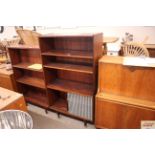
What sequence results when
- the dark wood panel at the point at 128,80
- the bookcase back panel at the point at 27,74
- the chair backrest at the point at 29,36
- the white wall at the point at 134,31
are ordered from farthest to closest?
the white wall at the point at 134,31 < the chair backrest at the point at 29,36 < the bookcase back panel at the point at 27,74 < the dark wood panel at the point at 128,80

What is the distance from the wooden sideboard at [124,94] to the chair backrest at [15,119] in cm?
86

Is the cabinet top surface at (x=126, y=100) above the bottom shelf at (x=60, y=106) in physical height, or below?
above

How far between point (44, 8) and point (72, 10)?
0.36 feet

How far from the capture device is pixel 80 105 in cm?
212

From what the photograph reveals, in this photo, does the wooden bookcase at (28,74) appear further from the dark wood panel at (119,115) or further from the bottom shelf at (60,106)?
the dark wood panel at (119,115)

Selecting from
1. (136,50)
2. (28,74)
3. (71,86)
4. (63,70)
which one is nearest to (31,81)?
(28,74)

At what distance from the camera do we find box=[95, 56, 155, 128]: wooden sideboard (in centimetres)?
150

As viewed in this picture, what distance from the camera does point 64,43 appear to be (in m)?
2.10

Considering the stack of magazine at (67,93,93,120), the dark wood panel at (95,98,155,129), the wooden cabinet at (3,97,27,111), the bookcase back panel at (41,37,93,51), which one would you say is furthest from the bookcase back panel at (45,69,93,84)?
the wooden cabinet at (3,97,27,111)

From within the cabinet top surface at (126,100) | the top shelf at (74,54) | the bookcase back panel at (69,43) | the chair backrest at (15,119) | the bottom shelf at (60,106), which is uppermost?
the bookcase back panel at (69,43)

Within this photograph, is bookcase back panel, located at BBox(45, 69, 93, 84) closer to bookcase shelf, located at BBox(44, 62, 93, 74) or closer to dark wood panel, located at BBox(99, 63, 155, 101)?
bookcase shelf, located at BBox(44, 62, 93, 74)

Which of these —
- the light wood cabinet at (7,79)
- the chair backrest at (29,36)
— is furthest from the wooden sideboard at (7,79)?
the chair backrest at (29,36)

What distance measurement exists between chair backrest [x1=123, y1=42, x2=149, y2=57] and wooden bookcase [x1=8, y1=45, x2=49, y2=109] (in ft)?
4.67

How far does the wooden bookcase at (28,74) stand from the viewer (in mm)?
2463
